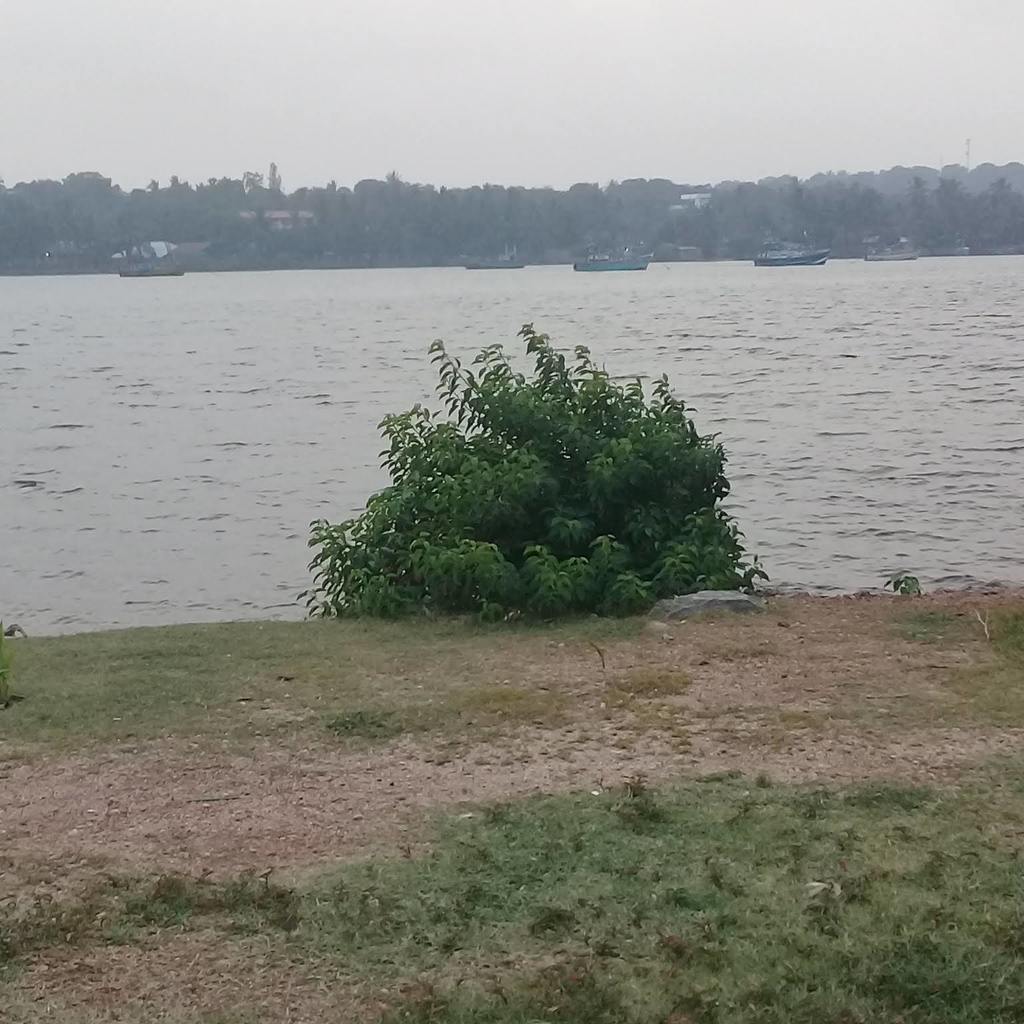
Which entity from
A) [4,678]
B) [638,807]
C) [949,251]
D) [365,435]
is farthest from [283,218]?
[638,807]

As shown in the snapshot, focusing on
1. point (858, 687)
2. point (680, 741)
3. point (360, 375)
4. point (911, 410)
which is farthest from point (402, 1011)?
point (360, 375)

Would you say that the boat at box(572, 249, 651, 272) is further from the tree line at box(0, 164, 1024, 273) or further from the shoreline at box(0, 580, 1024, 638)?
the shoreline at box(0, 580, 1024, 638)

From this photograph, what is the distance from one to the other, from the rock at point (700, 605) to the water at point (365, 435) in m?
3.73

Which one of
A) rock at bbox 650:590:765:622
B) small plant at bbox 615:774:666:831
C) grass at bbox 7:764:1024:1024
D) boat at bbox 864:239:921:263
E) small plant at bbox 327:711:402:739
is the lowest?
rock at bbox 650:590:765:622

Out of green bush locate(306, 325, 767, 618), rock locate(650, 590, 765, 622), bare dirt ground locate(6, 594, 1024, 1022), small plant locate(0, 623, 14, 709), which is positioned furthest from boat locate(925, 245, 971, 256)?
small plant locate(0, 623, 14, 709)

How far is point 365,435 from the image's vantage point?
2073 centimetres

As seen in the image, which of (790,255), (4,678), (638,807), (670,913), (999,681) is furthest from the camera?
(790,255)

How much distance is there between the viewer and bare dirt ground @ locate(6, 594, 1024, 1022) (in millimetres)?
3385

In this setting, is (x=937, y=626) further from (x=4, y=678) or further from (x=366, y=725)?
(x=4, y=678)

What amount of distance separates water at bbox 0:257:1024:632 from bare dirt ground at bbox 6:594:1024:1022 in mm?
4983

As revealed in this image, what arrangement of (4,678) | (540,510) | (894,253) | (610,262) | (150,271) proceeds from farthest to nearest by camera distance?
(150,271), (894,253), (610,262), (540,510), (4,678)

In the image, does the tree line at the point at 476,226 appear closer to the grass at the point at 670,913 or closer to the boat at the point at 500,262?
the boat at the point at 500,262

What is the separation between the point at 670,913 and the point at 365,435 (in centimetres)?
1743

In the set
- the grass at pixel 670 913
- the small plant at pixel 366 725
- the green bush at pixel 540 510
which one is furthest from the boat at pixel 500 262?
the grass at pixel 670 913
